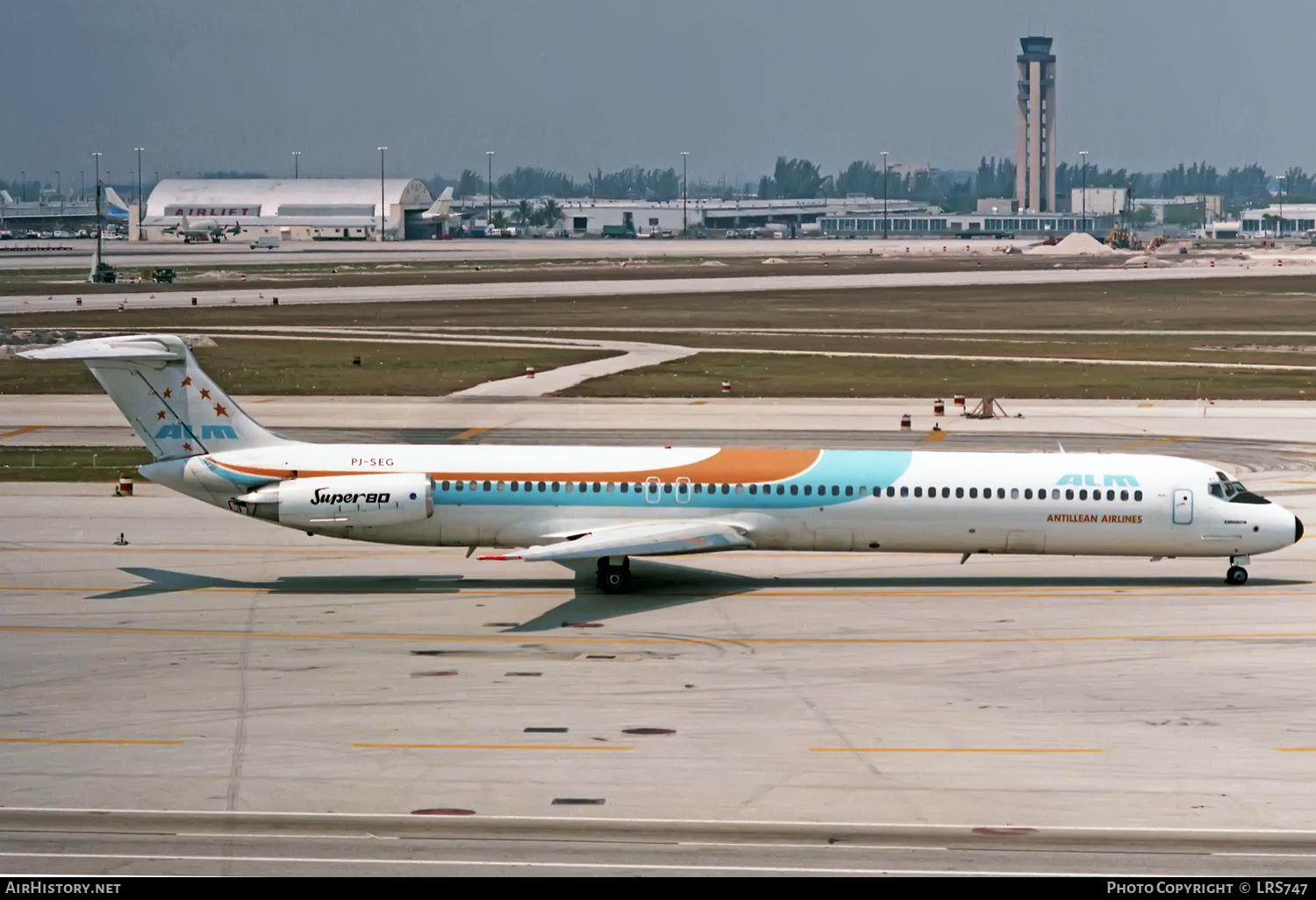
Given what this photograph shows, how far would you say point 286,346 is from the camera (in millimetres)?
88000

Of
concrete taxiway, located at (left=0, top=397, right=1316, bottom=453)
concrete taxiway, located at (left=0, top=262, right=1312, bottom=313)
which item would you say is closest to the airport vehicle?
concrete taxiway, located at (left=0, top=397, right=1316, bottom=453)

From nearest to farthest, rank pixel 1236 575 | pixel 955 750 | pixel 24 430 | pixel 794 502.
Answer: pixel 955 750
pixel 794 502
pixel 1236 575
pixel 24 430

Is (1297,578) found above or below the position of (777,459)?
below

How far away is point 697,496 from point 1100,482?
28.8 ft

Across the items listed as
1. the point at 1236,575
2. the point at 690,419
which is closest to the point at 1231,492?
the point at 1236,575

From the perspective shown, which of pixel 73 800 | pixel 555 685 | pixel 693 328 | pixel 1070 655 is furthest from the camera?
pixel 693 328

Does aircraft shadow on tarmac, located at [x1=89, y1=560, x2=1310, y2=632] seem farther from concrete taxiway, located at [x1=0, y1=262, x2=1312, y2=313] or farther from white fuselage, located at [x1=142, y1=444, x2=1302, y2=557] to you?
concrete taxiway, located at [x1=0, y1=262, x2=1312, y2=313]

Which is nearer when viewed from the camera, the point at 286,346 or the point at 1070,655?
the point at 1070,655

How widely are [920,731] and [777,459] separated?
1183 cm

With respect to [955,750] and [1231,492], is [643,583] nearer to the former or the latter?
[1231,492]

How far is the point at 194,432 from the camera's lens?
3566 centimetres

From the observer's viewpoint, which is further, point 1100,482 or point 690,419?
point 690,419
